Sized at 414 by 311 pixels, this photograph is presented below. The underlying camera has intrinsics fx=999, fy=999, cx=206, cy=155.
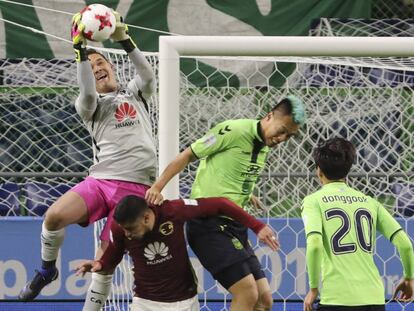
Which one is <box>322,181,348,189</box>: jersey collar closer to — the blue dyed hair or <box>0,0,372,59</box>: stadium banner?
the blue dyed hair

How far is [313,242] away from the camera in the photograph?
408cm

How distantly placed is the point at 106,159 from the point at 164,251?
71cm

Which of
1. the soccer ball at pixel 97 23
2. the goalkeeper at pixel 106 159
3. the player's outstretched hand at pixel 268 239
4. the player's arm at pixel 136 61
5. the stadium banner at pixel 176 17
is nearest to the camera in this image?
the player's outstretched hand at pixel 268 239

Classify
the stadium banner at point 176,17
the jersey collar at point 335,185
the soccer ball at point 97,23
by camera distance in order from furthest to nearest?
the stadium banner at point 176,17
the soccer ball at point 97,23
the jersey collar at point 335,185

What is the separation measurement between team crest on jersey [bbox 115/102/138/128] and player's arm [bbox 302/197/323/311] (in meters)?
1.20

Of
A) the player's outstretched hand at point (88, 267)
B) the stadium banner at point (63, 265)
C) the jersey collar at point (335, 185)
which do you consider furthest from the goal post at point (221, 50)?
the stadium banner at point (63, 265)

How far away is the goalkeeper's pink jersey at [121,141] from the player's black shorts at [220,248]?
1.41ft

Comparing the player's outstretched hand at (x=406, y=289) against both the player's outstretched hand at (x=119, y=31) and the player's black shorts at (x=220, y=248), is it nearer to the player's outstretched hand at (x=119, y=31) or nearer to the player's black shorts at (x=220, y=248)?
the player's black shorts at (x=220, y=248)

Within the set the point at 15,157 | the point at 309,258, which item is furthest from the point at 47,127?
the point at 309,258

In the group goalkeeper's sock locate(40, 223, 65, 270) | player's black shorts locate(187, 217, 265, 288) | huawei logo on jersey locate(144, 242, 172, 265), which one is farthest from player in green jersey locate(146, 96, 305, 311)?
goalkeeper's sock locate(40, 223, 65, 270)

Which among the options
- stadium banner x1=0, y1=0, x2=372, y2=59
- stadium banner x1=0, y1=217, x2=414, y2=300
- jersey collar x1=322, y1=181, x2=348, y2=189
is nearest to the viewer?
jersey collar x1=322, y1=181, x2=348, y2=189

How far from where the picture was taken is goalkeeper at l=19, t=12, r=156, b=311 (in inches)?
192

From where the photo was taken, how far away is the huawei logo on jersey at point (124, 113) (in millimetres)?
Result: 4992

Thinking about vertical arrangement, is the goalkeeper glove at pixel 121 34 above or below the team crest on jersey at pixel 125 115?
above
